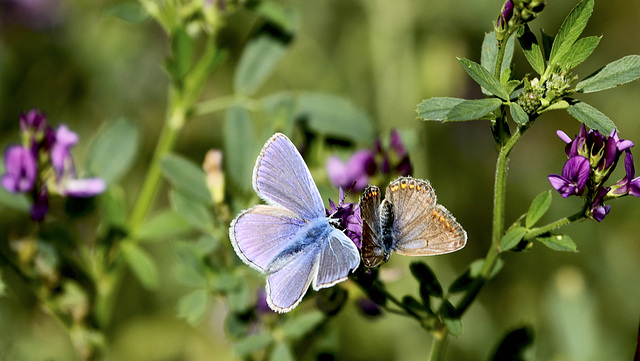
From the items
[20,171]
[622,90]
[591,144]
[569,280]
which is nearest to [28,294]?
[20,171]

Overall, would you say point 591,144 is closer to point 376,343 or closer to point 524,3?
point 524,3

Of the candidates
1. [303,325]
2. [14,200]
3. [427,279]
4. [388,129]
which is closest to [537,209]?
[427,279]

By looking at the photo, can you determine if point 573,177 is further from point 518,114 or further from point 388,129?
point 388,129

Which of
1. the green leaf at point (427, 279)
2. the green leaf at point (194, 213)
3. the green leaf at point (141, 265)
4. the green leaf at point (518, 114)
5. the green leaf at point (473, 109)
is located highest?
the green leaf at point (518, 114)

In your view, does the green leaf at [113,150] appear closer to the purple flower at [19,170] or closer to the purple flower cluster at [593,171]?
the purple flower at [19,170]

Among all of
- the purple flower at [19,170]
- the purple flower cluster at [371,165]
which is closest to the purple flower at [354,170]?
the purple flower cluster at [371,165]

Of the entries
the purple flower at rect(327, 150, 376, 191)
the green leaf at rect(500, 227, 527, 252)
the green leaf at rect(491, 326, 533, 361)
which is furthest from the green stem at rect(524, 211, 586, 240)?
the purple flower at rect(327, 150, 376, 191)
